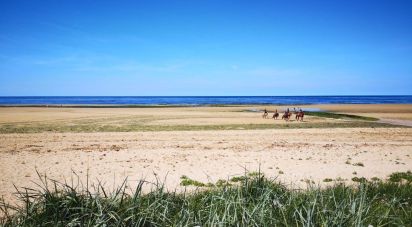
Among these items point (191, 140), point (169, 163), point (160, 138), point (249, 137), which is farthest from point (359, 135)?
point (169, 163)

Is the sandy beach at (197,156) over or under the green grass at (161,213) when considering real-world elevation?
under

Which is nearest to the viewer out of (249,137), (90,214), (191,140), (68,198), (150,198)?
(90,214)

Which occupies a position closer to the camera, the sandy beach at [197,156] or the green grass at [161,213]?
the green grass at [161,213]

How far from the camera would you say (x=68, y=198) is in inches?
189

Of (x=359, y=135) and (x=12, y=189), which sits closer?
(x=12, y=189)

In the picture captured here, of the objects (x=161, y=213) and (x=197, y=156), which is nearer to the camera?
(x=161, y=213)

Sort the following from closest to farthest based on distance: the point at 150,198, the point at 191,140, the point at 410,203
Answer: the point at 150,198 → the point at 410,203 → the point at 191,140

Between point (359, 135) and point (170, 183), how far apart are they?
1642 centimetres

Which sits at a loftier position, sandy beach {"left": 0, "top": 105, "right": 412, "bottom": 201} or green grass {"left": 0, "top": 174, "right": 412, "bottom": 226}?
green grass {"left": 0, "top": 174, "right": 412, "bottom": 226}

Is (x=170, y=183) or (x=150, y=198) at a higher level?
(x=150, y=198)

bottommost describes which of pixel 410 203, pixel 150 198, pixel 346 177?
pixel 346 177

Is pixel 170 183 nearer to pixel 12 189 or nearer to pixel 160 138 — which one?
pixel 12 189

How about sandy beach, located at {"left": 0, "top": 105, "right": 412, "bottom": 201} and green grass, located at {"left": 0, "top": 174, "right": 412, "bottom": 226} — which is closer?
green grass, located at {"left": 0, "top": 174, "right": 412, "bottom": 226}

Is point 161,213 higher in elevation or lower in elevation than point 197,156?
higher
